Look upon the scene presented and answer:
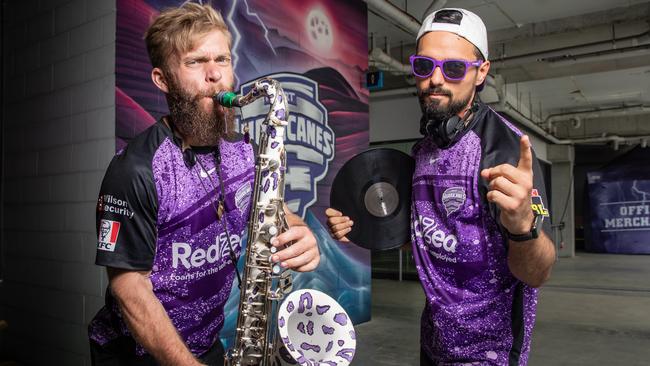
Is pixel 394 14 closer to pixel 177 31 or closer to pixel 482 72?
pixel 482 72

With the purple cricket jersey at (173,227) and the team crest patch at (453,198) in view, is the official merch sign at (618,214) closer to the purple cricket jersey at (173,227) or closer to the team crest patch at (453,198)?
the team crest patch at (453,198)

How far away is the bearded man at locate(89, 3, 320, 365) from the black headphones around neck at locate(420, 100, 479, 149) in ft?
1.78

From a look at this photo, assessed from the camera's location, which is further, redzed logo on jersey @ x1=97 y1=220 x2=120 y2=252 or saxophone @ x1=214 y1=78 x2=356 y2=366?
saxophone @ x1=214 y1=78 x2=356 y2=366

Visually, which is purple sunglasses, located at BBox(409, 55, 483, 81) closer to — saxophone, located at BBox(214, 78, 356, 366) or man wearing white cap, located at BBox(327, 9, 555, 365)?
man wearing white cap, located at BBox(327, 9, 555, 365)

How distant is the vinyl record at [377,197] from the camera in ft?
6.00

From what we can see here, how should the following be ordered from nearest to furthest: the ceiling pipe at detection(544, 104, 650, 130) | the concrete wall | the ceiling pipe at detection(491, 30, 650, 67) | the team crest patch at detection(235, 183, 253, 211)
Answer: the team crest patch at detection(235, 183, 253, 211)
the concrete wall
the ceiling pipe at detection(491, 30, 650, 67)
the ceiling pipe at detection(544, 104, 650, 130)

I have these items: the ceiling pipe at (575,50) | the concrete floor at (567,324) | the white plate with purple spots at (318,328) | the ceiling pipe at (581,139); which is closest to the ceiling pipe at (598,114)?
the ceiling pipe at (581,139)

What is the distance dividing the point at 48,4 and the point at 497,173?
3827 mm

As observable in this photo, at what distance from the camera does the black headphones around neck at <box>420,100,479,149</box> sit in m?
1.64

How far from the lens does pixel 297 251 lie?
141 cm

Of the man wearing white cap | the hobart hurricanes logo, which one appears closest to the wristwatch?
the man wearing white cap

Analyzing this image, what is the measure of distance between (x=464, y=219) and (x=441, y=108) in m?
0.36

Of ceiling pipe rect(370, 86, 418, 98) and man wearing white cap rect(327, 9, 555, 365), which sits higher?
ceiling pipe rect(370, 86, 418, 98)

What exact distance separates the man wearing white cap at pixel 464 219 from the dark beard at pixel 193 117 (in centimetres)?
67
